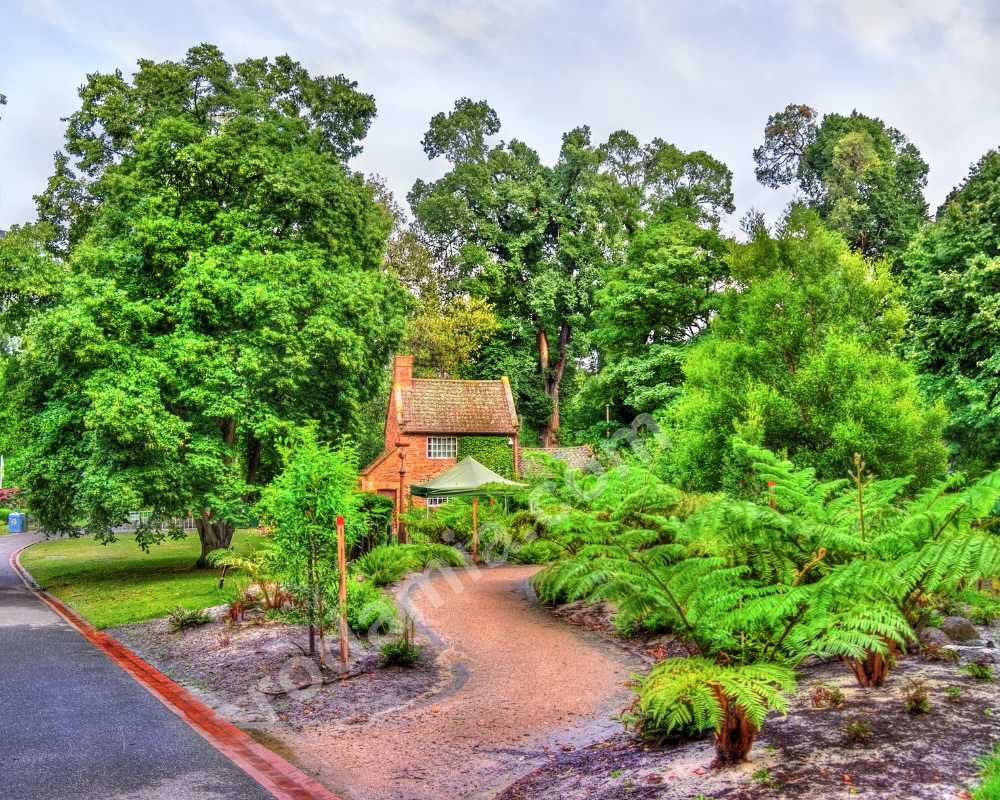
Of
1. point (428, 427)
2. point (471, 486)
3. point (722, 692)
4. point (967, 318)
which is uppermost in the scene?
point (967, 318)

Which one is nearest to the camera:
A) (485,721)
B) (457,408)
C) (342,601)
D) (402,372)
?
(485,721)

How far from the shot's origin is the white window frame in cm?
3344

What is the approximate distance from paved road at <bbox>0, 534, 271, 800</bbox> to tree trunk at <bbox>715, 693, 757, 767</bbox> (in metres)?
3.75

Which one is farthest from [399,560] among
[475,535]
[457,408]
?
[457,408]

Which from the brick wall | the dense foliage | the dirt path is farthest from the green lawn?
the dense foliage

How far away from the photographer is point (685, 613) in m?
6.30

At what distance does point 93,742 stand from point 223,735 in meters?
1.29

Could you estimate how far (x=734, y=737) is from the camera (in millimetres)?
6031

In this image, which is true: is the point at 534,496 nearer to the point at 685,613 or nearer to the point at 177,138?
the point at 685,613

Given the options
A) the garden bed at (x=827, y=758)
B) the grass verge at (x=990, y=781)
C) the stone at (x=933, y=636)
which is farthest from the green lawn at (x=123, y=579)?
the grass verge at (x=990, y=781)

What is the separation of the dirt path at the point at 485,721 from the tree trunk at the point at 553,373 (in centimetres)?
3518

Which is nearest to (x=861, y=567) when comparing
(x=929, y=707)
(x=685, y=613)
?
(x=685, y=613)

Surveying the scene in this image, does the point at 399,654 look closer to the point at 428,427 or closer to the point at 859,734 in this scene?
the point at 859,734

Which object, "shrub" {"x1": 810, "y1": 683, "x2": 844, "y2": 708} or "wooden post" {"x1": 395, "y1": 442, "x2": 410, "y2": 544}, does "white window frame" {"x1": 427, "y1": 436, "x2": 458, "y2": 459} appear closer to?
"wooden post" {"x1": 395, "y1": 442, "x2": 410, "y2": 544}
